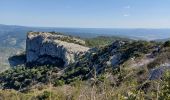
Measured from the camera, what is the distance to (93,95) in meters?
4.06

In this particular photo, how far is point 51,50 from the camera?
8881cm

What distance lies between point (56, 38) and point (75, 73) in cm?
4632

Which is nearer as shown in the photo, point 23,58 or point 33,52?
point 33,52

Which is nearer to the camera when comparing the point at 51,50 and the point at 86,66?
the point at 86,66

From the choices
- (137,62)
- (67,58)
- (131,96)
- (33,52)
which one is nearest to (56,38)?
(33,52)

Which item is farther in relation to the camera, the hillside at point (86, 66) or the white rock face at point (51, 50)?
the white rock face at point (51, 50)

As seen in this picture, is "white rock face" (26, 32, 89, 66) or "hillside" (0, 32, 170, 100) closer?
"hillside" (0, 32, 170, 100)

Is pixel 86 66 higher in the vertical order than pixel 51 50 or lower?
higher

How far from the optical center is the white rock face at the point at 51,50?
261ft

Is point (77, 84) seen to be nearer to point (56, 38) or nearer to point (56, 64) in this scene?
point (56, 64)

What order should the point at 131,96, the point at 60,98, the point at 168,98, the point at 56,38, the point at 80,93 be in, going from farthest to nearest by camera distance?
the point at 56,38, the point at 131,96, the point at 60,98, the point at 168,98, the point at 80,93

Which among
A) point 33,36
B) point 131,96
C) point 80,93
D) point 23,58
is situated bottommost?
point 23,58

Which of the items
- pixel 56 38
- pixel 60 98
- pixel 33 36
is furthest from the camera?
pixel 33 36

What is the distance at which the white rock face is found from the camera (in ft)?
261
